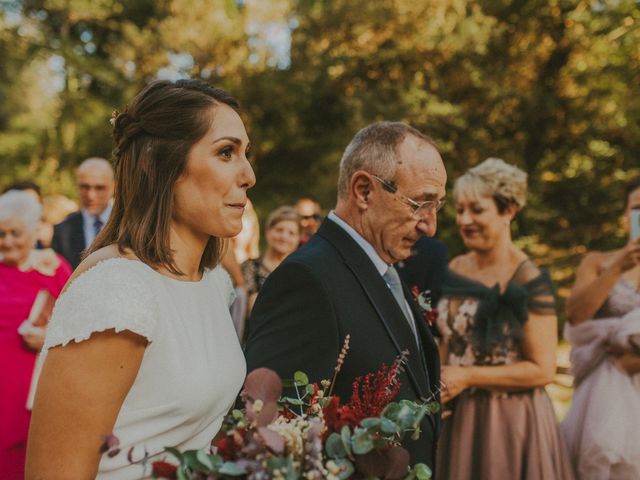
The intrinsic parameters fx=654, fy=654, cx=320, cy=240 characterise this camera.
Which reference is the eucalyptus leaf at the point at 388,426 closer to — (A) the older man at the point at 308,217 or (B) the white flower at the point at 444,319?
(B) the white flower at the point at 444,319

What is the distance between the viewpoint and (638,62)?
1044cm

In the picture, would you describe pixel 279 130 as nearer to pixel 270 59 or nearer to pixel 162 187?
pixel 270 59

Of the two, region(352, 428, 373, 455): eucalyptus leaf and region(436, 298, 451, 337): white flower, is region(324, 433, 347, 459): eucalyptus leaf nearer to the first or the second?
region(352, 428, 373, 455): eucalyptus leaf

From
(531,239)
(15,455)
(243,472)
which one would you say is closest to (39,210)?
(15,455)

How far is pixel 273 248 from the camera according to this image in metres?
6.23

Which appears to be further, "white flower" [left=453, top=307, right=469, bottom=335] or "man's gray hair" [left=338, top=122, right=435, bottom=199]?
"white flower" [left=453, top=307, right=469, bottom=335]

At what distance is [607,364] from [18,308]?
3.48m

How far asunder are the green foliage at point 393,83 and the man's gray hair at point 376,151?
597cm

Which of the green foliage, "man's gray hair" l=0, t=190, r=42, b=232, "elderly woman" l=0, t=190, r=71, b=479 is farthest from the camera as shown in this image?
the green foliage

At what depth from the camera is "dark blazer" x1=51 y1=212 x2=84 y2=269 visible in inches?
211

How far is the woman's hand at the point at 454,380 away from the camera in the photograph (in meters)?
3.20

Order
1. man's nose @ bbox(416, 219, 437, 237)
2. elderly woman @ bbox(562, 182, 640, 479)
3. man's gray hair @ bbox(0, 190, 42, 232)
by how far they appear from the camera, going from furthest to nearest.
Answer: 1. man's gray hair @ bbox(0, 190, 42, 232)
2. elderly woman @ bbox(562, 182, 640, 479)
3. man's nose @ bbox(416, 219, 437, 237)

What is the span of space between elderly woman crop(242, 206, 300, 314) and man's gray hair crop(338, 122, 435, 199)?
3.50 metres

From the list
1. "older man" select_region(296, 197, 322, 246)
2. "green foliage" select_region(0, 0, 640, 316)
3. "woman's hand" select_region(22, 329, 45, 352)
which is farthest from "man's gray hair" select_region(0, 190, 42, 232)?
"green foliage" select_region(0, 0, 640, 316)
